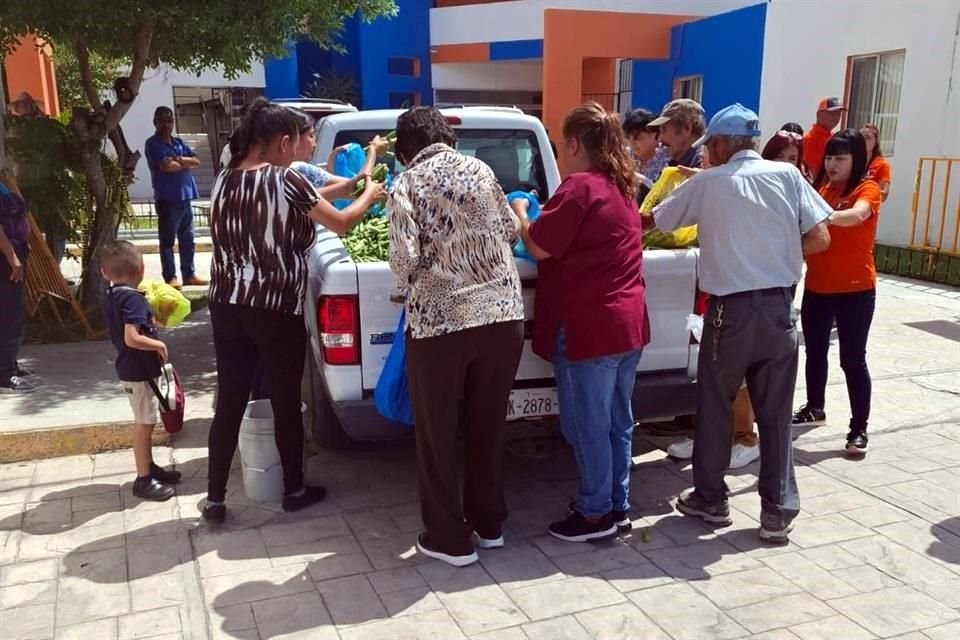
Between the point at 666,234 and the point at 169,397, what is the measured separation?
2.60 metres

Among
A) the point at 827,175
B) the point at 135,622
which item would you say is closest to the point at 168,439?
the point at 135,622

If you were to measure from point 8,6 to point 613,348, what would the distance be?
16.9 feet

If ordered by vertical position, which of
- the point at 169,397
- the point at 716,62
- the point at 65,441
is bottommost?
Result: the point at 65,441

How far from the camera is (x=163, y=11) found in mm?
6148

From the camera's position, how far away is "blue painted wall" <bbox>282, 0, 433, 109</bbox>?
24672mm

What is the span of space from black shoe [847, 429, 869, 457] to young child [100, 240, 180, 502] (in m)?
3.72

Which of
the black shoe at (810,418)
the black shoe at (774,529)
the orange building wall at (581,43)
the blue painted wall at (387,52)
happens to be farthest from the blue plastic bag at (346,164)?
the blue painted wall at (387,52)

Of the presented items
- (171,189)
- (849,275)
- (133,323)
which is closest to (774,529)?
(849,275)

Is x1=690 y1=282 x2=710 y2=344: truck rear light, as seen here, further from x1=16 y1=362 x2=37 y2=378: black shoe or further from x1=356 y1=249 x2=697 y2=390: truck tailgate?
x1=16 y1=362 x2=37 y2=378: black shoe

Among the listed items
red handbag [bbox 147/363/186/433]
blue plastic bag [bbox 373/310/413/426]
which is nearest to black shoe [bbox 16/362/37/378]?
red handbag [bbox 147/363/186/433]

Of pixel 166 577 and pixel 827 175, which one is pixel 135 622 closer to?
pixel 166 577

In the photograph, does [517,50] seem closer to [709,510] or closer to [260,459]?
[260,459]

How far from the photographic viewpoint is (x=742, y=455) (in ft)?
Answer: 15.4

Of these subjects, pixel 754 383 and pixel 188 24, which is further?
pixel 188 24
